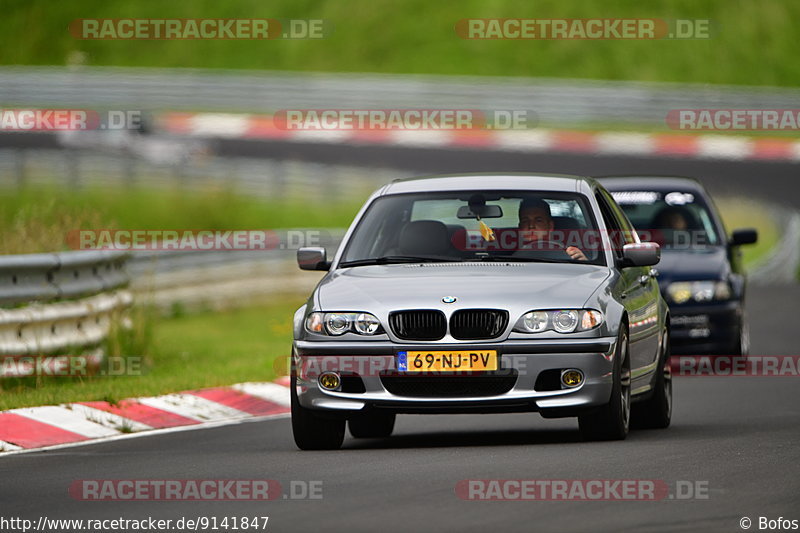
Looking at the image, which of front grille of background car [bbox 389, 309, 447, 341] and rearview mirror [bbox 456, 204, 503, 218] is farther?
rearview mirror [bbox 456, 204, 503, 218]

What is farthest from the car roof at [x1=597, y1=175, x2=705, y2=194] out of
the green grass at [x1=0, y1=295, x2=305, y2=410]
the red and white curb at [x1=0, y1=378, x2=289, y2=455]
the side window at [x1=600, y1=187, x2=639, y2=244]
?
the side window at [x1=600, y1=187, x2=639, y2=244]

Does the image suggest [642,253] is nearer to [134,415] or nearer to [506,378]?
[506,378]

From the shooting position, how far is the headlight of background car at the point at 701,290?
1644 cm

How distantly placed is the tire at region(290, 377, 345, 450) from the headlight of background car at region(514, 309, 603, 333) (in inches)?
49.6

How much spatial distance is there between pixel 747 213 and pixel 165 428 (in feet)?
88.1

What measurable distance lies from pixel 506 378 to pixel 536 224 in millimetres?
1405

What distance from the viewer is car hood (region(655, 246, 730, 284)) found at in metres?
16.5

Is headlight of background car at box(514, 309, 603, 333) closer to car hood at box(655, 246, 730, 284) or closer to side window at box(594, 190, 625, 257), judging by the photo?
side window at box(594, 190, 625, 257)

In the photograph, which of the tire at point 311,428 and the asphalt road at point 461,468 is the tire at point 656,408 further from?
the tire at point 311,428

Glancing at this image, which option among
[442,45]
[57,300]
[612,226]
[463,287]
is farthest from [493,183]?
[442,45]

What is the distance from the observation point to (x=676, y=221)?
1708 centimetres

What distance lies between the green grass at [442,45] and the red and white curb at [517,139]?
13.1m

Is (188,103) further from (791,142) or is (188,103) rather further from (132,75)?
(791,142)

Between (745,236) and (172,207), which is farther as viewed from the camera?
(172,207)
